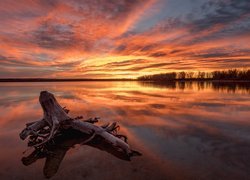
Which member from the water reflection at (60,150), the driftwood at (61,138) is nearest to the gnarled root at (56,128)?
the driftwood at (61,138)

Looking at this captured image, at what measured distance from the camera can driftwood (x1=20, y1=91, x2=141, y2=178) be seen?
664 cm

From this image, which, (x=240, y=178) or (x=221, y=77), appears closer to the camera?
(x=240, y=178)

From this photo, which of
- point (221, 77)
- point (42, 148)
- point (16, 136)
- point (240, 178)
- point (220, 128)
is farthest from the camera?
point (221, 77)

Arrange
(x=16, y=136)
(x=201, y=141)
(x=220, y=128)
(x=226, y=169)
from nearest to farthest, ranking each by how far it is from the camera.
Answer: (x=226, y=169) → (x=201, y=141) → (x=16, y=136) → (x=220, y=128)

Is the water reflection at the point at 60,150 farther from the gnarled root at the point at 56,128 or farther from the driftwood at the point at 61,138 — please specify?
the gnarled root at the point at 56,128

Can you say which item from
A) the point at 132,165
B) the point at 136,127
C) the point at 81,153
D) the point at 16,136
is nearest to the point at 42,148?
the point at 81,153

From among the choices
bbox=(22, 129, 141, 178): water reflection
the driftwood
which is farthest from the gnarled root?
bbox=(22, 129, 141, 178): water reflection

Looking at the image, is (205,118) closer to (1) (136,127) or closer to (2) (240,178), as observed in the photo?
(1) (136,127)

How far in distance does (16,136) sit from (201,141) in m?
7.13

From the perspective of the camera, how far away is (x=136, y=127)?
10.3 meters

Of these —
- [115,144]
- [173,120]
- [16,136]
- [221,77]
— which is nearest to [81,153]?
[115,144]

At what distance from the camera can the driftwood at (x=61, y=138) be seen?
21.8ft

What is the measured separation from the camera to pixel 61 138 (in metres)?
8.35

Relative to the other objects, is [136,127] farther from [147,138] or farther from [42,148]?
[42,148]
